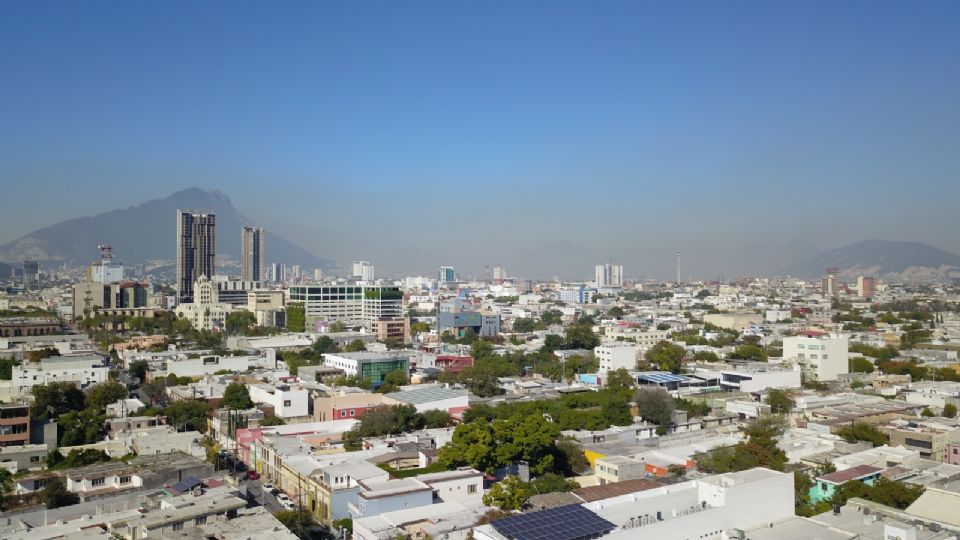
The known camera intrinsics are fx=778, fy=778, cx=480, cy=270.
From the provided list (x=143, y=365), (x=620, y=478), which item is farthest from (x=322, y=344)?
(x=620, y=478)

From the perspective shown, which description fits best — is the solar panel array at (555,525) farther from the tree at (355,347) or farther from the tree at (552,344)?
the tree at (552,344)

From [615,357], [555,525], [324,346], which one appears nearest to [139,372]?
[324,346]

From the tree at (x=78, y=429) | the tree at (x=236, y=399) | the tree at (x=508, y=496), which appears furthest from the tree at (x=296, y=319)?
the tree at (x=508, y=496)

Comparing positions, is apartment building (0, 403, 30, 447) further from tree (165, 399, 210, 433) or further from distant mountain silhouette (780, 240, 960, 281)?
distant mountain silhouette (780, 240, 960, 281)

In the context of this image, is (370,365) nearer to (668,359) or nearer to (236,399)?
(236,399)

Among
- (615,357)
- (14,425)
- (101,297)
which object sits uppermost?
(101,297)
